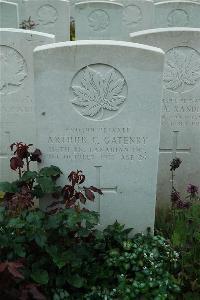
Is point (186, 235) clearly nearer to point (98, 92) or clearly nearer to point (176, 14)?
point (98, 92)

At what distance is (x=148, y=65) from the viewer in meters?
3.22

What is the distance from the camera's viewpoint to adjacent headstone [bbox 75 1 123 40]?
7180 mm

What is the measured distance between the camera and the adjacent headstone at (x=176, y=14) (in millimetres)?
7750

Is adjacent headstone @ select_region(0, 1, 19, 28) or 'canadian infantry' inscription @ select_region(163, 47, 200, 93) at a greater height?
adjacent headstone @ select_region(0, 1, 19, 28)

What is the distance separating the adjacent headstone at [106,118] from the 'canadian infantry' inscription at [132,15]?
5363 mm

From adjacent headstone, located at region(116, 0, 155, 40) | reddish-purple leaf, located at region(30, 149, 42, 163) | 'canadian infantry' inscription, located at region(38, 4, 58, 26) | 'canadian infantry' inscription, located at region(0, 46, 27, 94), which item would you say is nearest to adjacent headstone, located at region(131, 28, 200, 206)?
'canadian infantry' inscription, located at region(0, 46, 27, 94)

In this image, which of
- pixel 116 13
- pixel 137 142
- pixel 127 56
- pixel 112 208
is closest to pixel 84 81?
pixel 127 56

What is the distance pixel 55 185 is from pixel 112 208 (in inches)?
20.5

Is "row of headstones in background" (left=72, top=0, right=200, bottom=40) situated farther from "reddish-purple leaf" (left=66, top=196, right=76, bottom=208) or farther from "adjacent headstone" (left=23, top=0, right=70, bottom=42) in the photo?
"reddish-purple leaf" (left=66, top=196, right=76, bottom=208)

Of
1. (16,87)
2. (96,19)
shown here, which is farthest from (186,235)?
(96,19)

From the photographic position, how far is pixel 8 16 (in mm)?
7059

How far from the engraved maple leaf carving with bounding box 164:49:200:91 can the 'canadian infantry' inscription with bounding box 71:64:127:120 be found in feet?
3.13

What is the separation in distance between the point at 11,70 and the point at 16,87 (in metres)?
0.17

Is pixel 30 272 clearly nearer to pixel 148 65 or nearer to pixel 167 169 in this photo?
pixel 148 65
